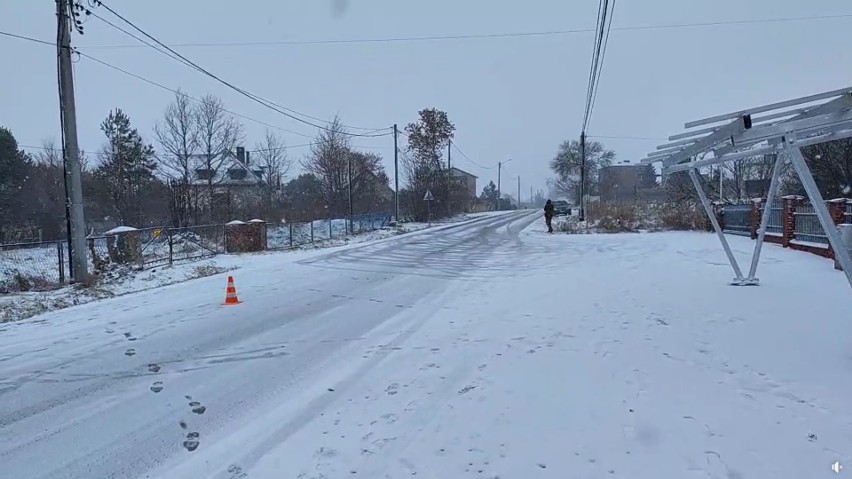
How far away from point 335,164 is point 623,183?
65616 millimetres

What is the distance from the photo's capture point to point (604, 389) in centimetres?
449

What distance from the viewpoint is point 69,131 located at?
12.2 metres

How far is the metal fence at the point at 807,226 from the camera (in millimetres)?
13727

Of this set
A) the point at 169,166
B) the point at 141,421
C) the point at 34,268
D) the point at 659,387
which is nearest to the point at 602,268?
the point at 659,387

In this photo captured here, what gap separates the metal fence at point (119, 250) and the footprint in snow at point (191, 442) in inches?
402

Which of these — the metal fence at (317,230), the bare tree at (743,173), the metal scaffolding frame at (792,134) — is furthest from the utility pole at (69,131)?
the bare tree at (743,173)

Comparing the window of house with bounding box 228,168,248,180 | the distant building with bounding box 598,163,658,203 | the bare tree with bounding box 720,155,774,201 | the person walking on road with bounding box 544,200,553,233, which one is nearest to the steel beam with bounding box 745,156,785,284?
the person walking on road with bounding box 544,200,553,233

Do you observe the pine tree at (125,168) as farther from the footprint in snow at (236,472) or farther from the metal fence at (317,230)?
the footprint in snow at (236,472)

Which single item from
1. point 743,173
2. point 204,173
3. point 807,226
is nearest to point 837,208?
point 807,226

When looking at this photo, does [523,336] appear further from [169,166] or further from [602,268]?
[169,166]

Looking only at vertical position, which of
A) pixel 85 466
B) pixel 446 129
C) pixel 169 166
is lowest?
pixel 85 466

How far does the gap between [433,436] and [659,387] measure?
2.05 metres

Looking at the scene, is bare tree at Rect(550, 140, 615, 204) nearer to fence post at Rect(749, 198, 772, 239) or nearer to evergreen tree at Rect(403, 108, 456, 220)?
evergreen tree at Rect(403, 108, 456, 220)

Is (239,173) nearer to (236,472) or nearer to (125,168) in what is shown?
(125,168)
